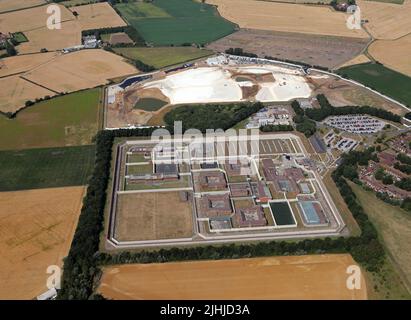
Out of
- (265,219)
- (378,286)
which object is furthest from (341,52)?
(378,286)

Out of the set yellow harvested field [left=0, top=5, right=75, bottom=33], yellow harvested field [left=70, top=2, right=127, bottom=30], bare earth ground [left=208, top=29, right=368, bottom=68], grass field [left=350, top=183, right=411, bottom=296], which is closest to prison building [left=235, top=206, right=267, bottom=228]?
grass field [left=350, top=183, right=411, bottom=296]

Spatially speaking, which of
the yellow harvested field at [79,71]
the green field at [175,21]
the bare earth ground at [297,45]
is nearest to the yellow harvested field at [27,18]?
the green field at [175,21]

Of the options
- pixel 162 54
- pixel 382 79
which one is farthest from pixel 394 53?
pixel 162 54

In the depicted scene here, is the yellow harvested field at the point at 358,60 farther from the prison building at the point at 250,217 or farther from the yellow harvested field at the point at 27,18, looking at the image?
the yellow harvested field at the point at 27,18

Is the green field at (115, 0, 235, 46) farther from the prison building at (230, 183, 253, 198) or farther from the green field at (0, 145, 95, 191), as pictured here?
the prison building at (230, 183, 253, 198)

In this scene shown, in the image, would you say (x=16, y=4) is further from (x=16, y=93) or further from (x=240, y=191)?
(x=240, y=191)

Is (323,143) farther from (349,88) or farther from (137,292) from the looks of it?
(137,292)
